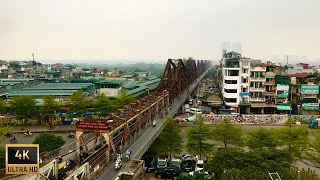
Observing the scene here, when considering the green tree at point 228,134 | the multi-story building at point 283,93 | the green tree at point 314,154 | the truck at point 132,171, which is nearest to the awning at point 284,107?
the multi-story building at point 283,93

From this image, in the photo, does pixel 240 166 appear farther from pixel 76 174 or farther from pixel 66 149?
pixel 66 149

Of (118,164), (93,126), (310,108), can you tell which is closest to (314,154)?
(118,164)

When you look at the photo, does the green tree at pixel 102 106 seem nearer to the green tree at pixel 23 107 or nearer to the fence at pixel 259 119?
the green tree at pixel 23 107

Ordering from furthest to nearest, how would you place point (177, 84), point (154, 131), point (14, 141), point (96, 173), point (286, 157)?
point (177, 84)
point (14, 141)
point (154, 131)
point (286, 157)
point (96, 173)

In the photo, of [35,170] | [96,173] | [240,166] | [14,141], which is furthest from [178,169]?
[14,141]

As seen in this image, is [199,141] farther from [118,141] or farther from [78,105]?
[78,105]

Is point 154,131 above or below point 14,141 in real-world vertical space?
above
